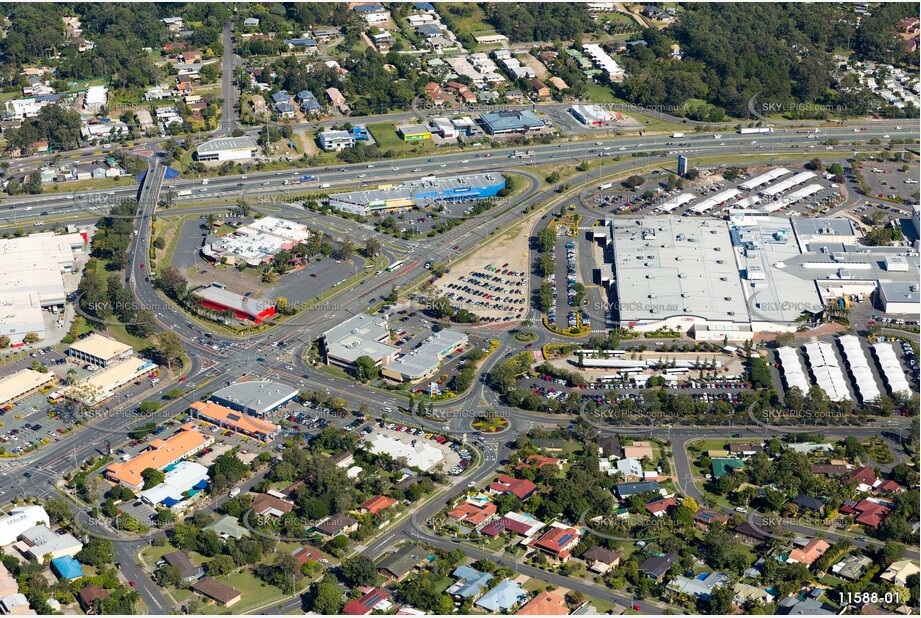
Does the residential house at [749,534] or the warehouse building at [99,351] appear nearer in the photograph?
the residential house at [749,534]

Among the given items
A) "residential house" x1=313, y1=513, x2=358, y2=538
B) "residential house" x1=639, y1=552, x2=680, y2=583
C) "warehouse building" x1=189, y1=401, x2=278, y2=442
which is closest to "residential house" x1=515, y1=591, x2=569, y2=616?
"residential house" x1=639, y1=552, x2=680, y2=583

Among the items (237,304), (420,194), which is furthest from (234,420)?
(420,194)

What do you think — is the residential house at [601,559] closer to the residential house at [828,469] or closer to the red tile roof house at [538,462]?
the red tile roof house at [538,462]

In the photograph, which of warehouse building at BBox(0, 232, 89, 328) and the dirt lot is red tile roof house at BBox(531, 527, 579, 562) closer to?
the dirt lot

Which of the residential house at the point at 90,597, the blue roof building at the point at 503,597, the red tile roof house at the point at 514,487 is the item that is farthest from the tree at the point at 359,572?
the residential house at the point at 90,597

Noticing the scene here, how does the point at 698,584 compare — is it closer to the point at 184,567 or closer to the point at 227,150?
the point at 184,567

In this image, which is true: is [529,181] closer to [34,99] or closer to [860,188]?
[860,188]

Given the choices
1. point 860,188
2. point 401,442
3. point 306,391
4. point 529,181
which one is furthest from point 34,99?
point 860,188
